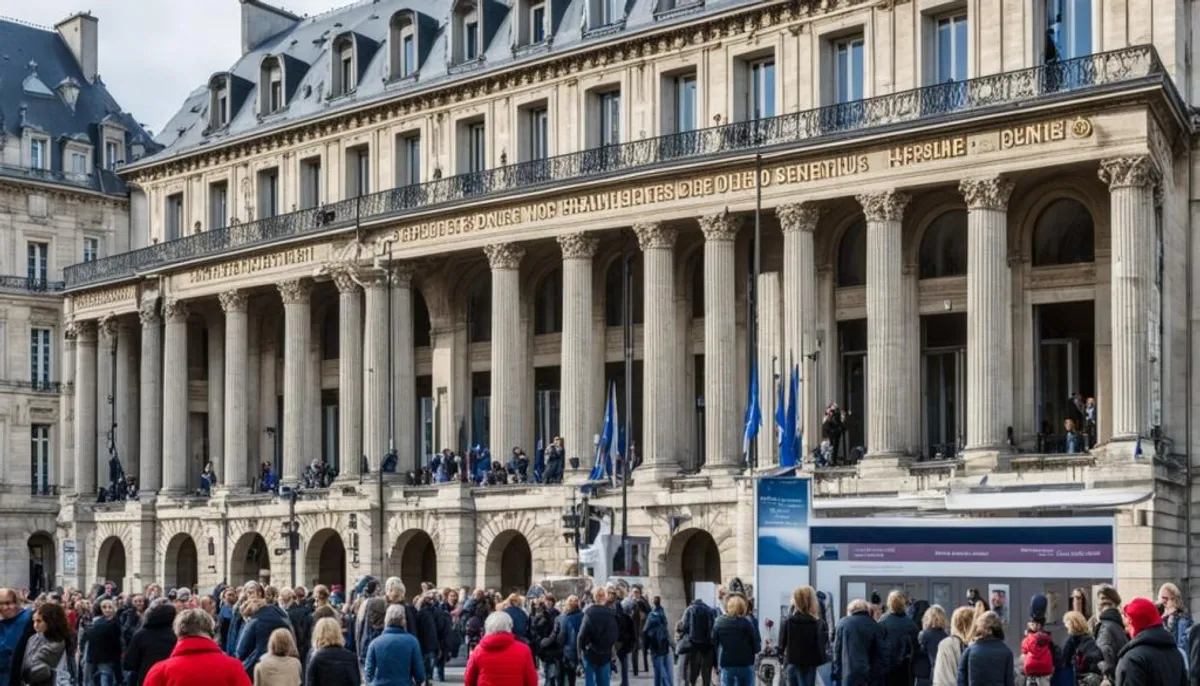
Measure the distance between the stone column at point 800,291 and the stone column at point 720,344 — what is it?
1479 mm

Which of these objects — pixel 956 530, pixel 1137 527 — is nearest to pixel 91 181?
pixel 1137 527

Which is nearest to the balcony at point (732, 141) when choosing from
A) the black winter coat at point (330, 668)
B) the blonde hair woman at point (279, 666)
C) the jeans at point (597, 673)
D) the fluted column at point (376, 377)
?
the fluted column at point (376, 377)

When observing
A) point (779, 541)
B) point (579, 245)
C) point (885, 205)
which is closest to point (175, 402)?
point (579, 245)

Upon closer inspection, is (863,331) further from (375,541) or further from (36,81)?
(36,81)

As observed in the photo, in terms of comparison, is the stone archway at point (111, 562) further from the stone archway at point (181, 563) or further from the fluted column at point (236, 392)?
the fluted column at point (236, 392)

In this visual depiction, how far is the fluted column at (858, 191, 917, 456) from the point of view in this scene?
4694cm

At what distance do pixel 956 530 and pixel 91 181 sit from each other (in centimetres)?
5790

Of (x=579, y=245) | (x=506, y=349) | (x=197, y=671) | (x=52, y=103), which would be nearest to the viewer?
(x=197, y=671)

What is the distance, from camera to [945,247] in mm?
Result: 49500

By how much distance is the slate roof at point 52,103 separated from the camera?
80.1 m

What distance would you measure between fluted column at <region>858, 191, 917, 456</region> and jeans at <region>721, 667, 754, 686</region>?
23714mm

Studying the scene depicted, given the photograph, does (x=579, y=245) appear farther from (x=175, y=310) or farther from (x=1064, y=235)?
(x=175, y=310)

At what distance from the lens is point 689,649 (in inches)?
1147

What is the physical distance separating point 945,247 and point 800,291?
386cm
